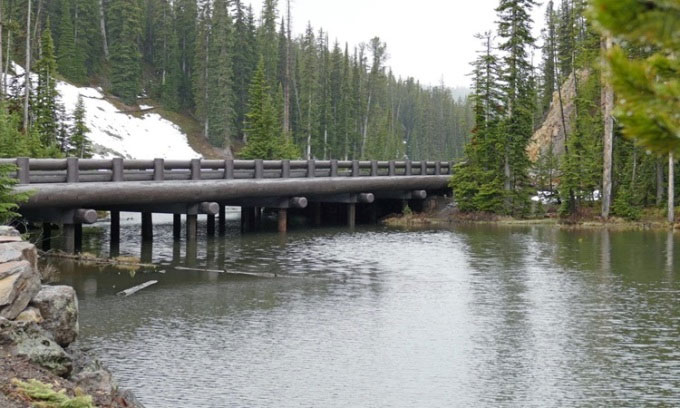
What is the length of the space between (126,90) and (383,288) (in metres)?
59.9

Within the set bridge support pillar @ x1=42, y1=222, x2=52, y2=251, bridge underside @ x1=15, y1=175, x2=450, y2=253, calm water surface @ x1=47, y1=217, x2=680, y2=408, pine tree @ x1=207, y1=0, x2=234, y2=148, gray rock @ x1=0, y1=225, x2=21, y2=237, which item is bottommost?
calm water surface @ x1=47, y1=217, x2=680, y2=408

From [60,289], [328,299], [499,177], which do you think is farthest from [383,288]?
[499,177]

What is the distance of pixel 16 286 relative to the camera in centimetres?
1023

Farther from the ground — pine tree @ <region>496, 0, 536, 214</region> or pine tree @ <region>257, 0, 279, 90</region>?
pine tree @ <region>257, 0, 279, 90</region>

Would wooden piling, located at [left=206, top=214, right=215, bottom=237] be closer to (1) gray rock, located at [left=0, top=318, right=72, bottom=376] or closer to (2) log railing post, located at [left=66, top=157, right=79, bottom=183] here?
(2) log railing post, located at [left=66, top=157, right=79, bottom=183]

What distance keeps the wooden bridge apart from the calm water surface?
76.2 inches

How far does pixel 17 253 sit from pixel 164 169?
56.4 feet

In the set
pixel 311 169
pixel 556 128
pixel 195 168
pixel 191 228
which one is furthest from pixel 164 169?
pixel 556 128

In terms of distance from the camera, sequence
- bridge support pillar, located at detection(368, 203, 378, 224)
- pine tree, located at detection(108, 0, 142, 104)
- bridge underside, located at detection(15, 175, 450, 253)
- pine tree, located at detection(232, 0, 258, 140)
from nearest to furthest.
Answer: bridge underside, located at detection(15, 175, 450, 253) < bridge support pillar, located at detection(368, 203, 378, 224) < pine tree, located at detection(108, 0, 142, 104) < pine tree, located at detection(232, 0, 258, 140)

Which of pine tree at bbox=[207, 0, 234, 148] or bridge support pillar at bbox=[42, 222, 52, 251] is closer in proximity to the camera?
bridge support pillar at bbox=[42, 222, 52, 251]

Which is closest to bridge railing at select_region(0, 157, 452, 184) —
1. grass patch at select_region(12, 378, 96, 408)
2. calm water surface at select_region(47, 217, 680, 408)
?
calm water surface at select_region(47, 217, 680, 408)

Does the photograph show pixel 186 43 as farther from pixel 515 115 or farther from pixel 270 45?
pixel 515 115

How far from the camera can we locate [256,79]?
1980 inches

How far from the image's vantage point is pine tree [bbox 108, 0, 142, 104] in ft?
246
